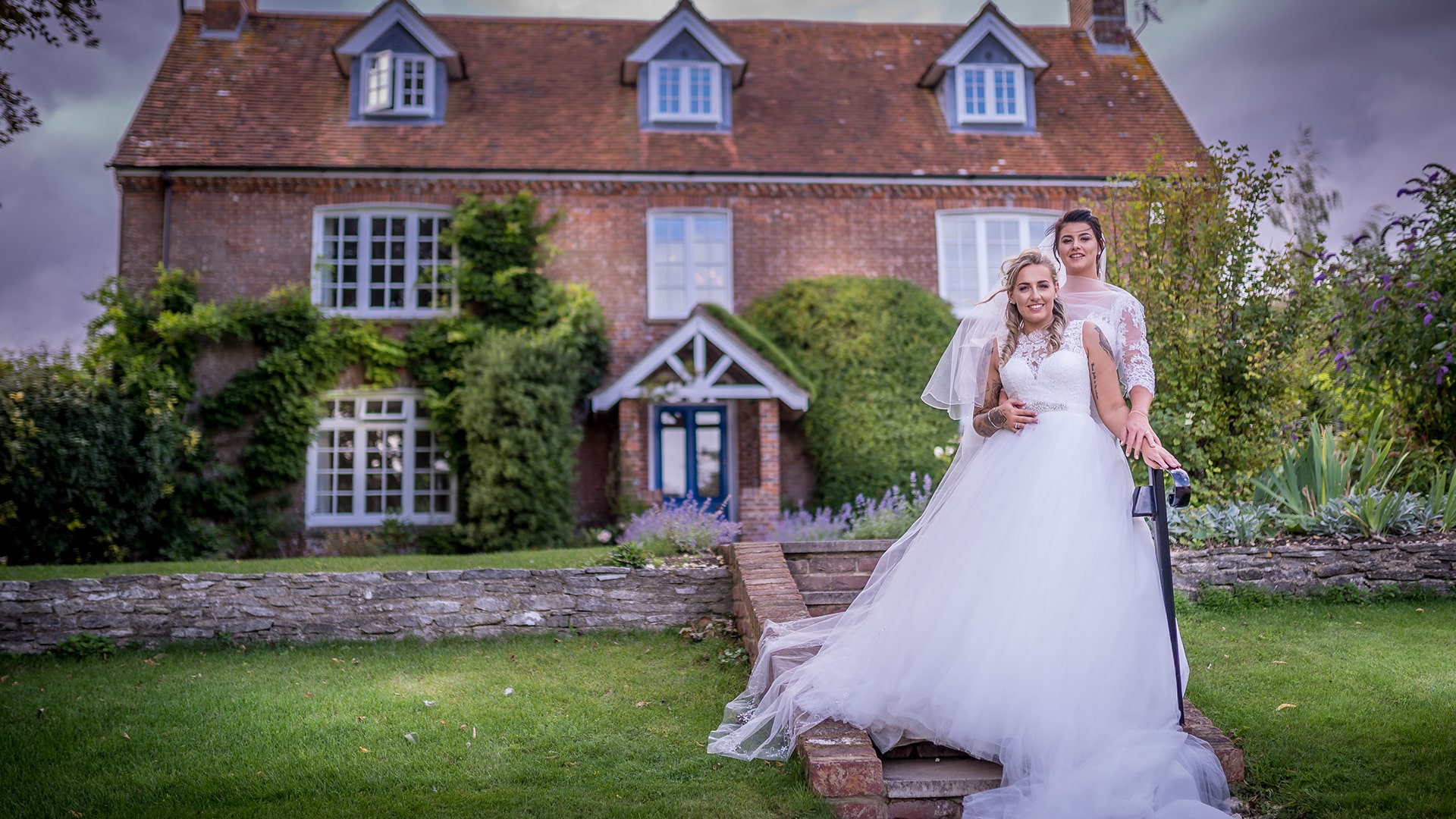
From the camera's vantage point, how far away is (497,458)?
41.8ft

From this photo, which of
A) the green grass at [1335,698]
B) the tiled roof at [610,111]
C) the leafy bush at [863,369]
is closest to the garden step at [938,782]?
the green grass at [1335,698]

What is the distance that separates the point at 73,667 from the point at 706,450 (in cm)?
894

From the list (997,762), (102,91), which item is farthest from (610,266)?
(997,762)

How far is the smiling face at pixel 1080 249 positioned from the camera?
4.66 metres

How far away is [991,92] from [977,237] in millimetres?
2791

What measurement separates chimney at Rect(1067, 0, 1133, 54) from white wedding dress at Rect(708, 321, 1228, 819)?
620 inches

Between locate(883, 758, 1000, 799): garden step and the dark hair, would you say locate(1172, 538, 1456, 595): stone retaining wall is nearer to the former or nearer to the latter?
the dark hair

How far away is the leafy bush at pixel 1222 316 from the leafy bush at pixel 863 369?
5413mm

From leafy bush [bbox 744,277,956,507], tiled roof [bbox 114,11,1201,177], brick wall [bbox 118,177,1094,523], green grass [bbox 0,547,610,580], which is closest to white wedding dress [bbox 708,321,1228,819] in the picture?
green grass [bbox 0,547,610,580]

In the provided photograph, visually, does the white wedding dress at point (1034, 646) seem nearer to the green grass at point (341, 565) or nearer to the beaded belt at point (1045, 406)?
the beaded belt at point (1045, 406)

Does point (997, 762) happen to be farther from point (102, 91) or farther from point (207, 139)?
point (102, 91)

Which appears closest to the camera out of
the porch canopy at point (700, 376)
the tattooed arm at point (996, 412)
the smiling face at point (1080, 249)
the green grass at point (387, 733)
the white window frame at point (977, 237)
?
the green grass at point (387, 733)

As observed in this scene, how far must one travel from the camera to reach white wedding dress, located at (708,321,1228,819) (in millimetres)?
3623

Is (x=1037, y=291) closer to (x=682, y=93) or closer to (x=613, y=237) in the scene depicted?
(x=613, y=237)
